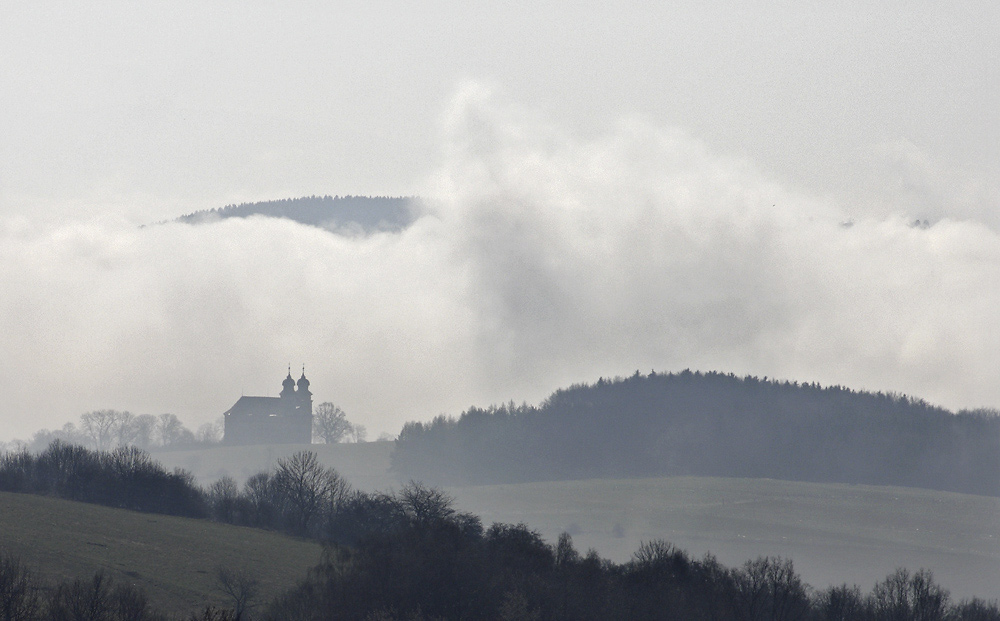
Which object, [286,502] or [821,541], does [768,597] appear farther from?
[821,541]

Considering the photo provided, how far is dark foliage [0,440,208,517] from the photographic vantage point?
11444cm

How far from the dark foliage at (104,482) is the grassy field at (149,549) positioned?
9.94m

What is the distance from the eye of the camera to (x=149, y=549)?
86.3 m

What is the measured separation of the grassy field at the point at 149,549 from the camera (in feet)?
244

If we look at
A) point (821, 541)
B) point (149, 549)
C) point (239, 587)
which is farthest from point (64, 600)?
point (821, 541)

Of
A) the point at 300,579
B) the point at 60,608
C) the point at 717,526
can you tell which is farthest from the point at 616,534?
the point at 60,608

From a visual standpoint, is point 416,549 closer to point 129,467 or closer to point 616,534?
point 129,467

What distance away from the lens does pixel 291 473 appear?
139 metres

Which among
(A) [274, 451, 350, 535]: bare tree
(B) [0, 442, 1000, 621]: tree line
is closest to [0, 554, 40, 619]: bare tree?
(B) [0, 442, 1000, 621]: tree line

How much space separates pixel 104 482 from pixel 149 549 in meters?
33.9

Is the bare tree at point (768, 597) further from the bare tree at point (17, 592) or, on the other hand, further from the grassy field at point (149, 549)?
the bare tree at point (17, 592)

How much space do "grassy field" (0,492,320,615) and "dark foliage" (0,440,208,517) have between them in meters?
9.94

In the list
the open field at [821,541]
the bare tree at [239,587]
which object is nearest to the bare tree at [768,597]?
the bare tree at [239,587]

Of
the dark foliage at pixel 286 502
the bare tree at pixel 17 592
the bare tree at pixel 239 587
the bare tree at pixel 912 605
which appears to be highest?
the dark foliage at pixel 286 502
